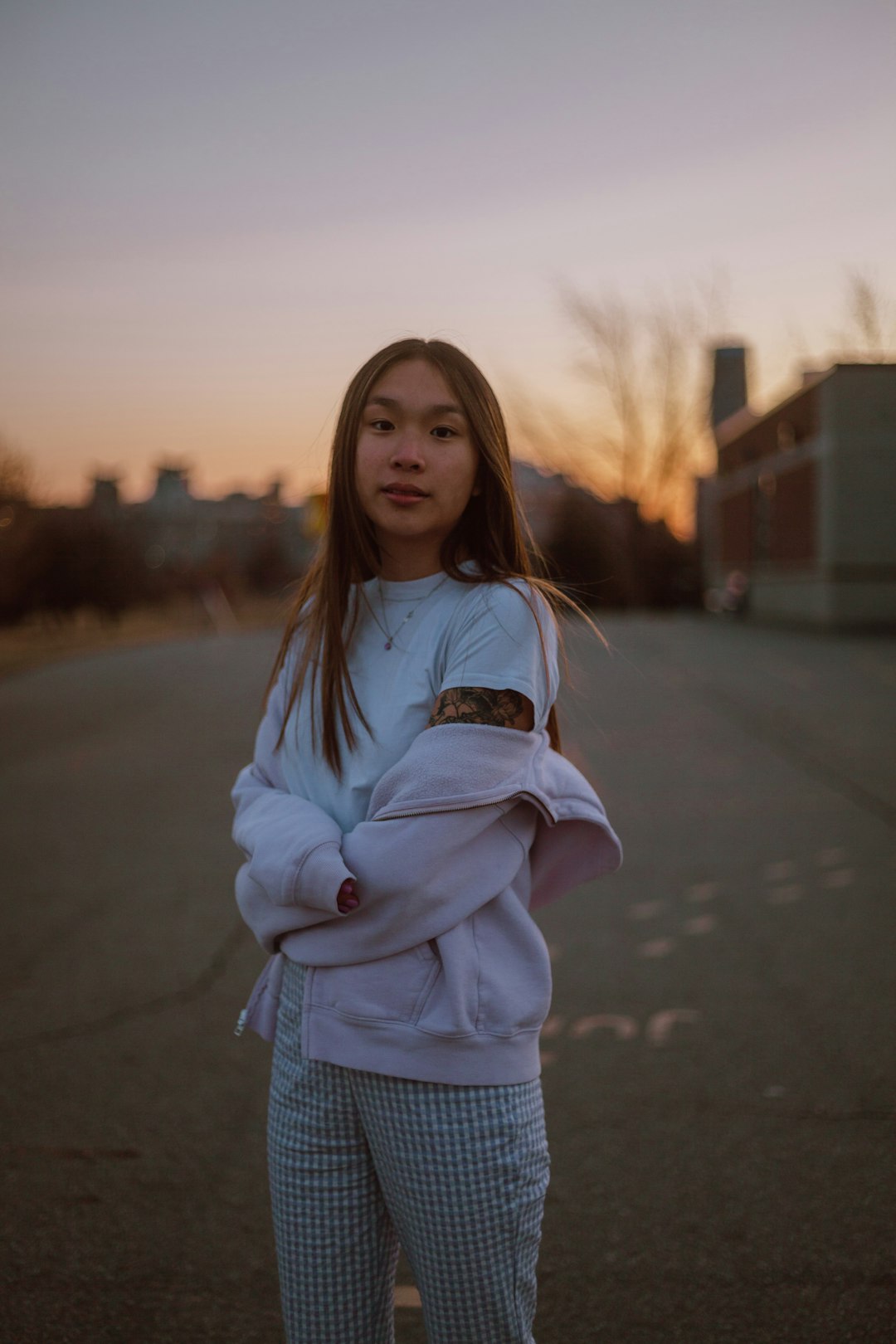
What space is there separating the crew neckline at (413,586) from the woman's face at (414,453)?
0.23 feet

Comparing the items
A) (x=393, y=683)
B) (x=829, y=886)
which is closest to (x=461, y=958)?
(x=393, y=683)

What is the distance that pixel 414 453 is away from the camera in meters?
1.68

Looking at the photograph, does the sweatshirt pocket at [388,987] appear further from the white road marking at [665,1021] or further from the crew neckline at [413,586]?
the white road marking at [665,1021]

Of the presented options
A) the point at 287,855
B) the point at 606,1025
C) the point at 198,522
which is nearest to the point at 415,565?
the point at 287,855

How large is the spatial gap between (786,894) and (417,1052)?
424cm

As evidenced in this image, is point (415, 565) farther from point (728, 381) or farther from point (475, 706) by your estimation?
point (728, 381)

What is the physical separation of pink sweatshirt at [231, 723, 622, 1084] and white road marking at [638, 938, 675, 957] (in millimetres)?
3128

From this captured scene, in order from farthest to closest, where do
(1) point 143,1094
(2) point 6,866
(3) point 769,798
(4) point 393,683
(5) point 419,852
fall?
1. (3) point 769,798
2. (2) point 6,866
3. (1) point 143,1094
4. (4) point 393,683
5. (5) point 419,852

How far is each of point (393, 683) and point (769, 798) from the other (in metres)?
6.42

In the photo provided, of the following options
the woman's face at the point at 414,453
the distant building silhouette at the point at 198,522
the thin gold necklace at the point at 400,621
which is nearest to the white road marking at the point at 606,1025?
the thin gold necklace at the point at 400,621

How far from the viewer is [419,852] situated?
1.52m

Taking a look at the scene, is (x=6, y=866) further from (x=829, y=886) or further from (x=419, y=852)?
(x=419, y=852)

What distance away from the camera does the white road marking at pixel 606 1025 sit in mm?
3818

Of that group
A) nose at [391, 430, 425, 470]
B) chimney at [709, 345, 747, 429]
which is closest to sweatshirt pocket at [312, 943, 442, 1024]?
nose at [391, 430, 425, 470]
